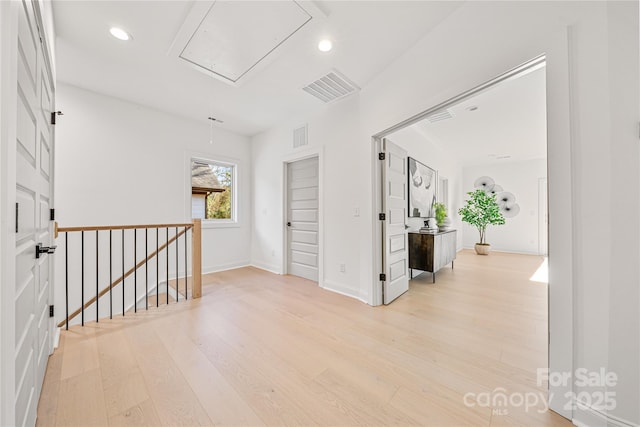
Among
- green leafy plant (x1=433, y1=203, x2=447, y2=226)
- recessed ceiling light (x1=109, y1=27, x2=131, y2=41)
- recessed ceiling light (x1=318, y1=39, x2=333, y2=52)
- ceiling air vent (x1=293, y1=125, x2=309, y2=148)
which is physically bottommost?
green leafy plant (x1=433, y1=203, x2=447, y2=226)

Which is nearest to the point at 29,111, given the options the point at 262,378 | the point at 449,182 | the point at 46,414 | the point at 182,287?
the point at 46,414

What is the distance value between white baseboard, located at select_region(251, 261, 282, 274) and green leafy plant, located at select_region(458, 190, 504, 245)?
18.4 ft

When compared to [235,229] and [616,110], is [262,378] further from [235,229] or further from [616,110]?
[235,229]

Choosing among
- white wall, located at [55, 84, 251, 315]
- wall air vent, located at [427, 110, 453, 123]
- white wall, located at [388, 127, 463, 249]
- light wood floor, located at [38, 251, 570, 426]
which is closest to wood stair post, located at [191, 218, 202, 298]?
light wood floor, located at [38, 251, 570, 426]

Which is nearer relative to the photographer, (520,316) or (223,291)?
(520,316)

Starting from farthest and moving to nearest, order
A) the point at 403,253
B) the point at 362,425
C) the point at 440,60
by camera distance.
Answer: the point at 403,253, the point at 440,60, the point at 362,425

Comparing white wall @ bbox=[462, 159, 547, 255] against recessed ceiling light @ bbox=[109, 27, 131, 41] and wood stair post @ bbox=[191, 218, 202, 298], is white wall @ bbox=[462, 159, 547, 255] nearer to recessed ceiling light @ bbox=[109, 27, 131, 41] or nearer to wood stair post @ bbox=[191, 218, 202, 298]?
wood stair post @ bbox=[191, 218, 202, 298]

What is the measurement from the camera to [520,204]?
6727 millimetres

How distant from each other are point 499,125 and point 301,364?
482 cm

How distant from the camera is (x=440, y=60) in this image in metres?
1.96

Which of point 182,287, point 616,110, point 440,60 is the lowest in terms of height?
point 182,287

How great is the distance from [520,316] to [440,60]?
2622 mm

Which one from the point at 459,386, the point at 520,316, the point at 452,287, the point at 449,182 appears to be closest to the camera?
the point at 459,386

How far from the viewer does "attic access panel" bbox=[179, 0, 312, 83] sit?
180 cm
